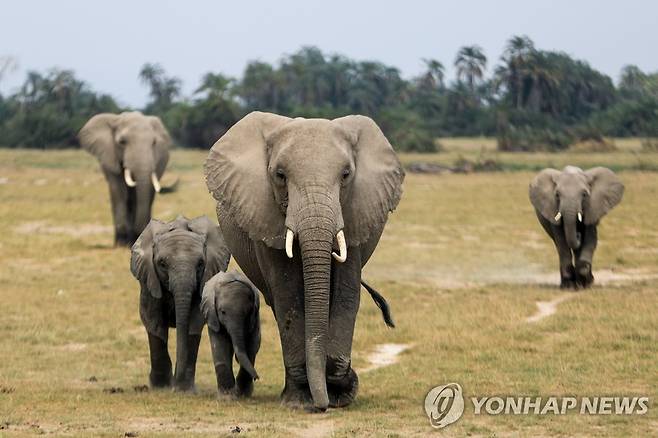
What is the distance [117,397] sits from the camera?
10797 millimetres

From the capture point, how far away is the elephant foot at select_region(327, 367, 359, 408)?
9.74m

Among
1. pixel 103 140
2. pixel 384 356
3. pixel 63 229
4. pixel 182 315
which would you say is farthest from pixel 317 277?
pixel 63 229

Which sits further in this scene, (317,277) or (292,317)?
(292,317)

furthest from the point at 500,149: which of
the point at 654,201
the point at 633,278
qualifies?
the point at 633,278

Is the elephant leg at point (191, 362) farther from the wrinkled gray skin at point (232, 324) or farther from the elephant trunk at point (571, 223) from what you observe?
the elephant trunk at point (571, 223)

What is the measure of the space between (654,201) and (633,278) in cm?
1351

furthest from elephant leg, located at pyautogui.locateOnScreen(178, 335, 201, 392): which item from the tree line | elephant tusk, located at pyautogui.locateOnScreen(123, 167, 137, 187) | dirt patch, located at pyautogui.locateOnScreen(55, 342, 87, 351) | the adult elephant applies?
the tree line

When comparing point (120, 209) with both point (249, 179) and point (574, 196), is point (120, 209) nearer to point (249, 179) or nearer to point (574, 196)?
point (574, 196)

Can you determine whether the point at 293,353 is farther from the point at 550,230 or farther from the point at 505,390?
the point at 550,230

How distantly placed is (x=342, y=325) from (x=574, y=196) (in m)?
10.4

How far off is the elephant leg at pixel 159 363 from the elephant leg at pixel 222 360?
103 centimetres

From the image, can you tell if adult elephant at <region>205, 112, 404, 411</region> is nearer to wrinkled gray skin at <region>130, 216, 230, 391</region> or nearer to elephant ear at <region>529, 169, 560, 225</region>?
wrinkled gray skin at <region>130, 216, 230, 391</region>

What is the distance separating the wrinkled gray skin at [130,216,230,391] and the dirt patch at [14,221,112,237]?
1669 cm

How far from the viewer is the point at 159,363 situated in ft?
38.3
